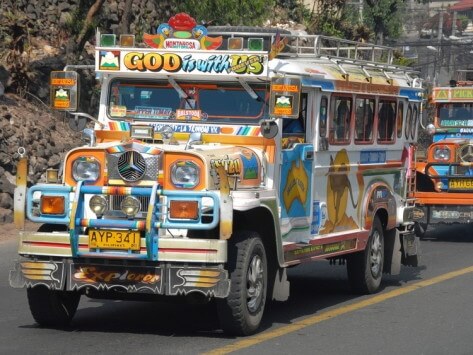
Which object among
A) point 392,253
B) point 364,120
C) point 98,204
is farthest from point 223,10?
point 98,204

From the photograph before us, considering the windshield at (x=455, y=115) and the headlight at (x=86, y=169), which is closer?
the headlight at (x=86, y=169)

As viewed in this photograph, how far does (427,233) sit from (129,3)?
767 centimetres

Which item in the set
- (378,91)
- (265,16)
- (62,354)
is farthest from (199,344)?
(265,16)

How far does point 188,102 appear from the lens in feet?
34.9

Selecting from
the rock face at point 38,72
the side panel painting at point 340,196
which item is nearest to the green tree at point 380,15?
the rock face at point 38,72

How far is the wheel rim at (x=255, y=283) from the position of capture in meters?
9.50

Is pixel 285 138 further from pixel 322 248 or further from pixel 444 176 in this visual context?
pixel 444 176

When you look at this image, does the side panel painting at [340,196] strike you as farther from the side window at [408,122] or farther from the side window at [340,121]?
the side window at [408,122]

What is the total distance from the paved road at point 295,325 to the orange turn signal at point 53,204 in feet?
3.49

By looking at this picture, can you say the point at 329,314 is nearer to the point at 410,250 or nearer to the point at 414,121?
the point at 410,250

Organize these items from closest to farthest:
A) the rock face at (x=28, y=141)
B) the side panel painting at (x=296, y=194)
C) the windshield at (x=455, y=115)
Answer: the side panel painting at (x=296, y=194), the rock face at (x=28, y=141), the windshield at (x=455, y=115)

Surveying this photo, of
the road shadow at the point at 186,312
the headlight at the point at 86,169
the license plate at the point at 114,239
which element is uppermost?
the headlight at the point at 86,169

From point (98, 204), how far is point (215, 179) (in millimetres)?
977

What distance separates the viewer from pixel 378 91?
12945 mm
